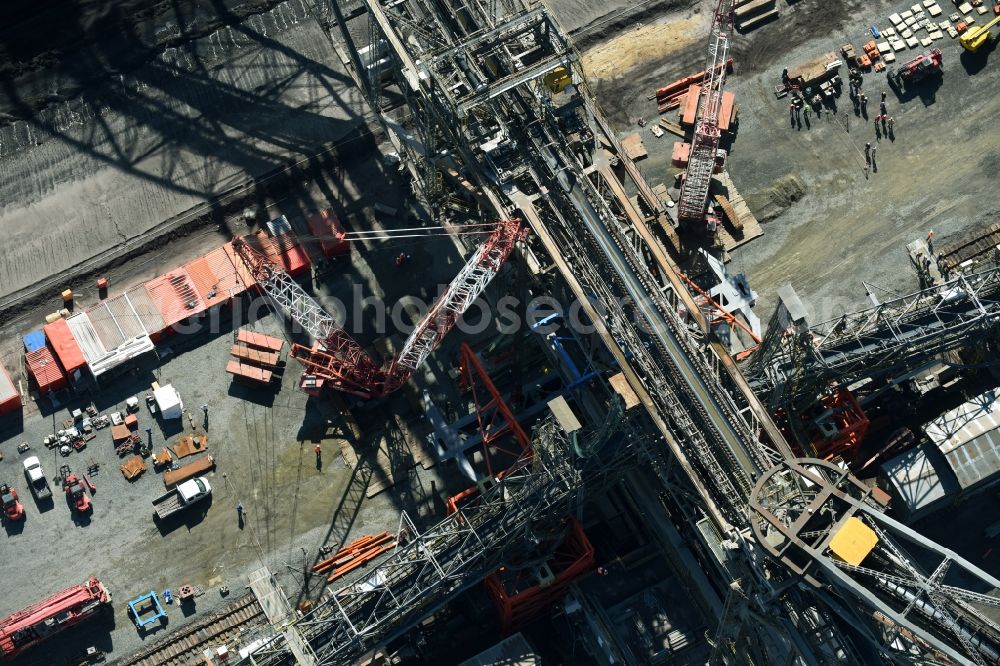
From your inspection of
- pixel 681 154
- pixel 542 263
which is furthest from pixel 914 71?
pixel 542 263

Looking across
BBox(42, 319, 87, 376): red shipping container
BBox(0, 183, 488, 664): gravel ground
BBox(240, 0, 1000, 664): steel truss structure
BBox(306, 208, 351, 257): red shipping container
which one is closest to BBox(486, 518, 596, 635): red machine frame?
BBox(240, 0, 1000, 664): steel truss structure

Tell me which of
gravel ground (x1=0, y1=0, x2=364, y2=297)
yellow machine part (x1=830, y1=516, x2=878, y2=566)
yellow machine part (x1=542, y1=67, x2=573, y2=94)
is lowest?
yellow machine part (x1=830, y1=516, x2=878, y2=566)

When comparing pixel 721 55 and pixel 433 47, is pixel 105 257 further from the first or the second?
pixel 721 55

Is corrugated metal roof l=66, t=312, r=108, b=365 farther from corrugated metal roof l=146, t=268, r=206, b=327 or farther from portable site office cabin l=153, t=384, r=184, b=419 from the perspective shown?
portable site office cabin l=153, t=384, r=184, b=419

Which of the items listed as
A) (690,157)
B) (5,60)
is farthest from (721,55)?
(5,60)

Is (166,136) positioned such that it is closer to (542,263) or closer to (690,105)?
(542,263)

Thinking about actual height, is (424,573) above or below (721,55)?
below
